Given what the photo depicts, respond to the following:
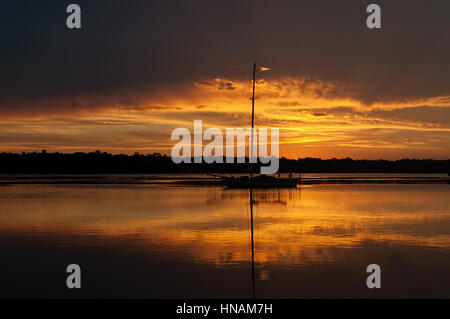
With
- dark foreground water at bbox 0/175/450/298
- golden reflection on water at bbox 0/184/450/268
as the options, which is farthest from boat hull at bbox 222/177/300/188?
dark foreground water at bbox 0/175/450/298

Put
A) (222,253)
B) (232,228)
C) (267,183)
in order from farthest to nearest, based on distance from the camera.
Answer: (267,183), (232,228), (222,253)

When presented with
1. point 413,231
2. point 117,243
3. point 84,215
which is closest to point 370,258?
point 413,231

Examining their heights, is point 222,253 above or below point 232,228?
below

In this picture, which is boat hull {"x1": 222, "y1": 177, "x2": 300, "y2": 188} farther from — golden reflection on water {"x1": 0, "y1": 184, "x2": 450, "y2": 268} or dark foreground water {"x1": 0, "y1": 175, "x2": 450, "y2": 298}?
Answer: dark foreground water {"x1": 0, "y1": 175, "x2": 450, "y2": 298}

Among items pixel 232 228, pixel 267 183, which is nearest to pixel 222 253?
pixel 232 228

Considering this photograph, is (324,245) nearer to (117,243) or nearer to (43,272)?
(117,243)

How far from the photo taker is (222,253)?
19.9 metres

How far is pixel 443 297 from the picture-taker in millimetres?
13477

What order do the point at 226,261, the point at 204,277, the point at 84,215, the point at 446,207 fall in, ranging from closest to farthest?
1. the point at 204,277
2. the point at 226,261
3. the point at 84,215
4. the point at 446,207

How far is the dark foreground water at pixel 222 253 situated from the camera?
14.5m

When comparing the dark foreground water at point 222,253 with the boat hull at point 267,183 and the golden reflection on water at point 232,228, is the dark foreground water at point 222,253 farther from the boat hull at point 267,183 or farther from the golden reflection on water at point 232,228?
the boat hull at point 267,183

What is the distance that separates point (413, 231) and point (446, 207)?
1642 centimetres

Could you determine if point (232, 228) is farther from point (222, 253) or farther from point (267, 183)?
point (267, 183)
